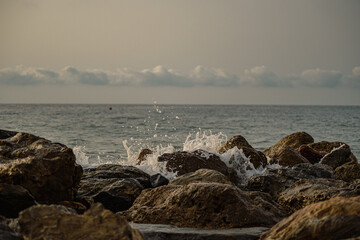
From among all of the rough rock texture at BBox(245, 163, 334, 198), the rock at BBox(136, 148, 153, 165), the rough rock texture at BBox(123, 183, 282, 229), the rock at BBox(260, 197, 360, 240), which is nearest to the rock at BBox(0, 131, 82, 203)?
the rough rock texture at BBox(123, 183, 282, 229)

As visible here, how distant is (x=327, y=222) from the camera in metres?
3.48

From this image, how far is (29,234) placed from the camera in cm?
318

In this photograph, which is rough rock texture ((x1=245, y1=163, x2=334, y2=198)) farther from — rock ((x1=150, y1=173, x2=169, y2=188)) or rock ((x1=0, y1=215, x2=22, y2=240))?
rock ((x1=0, y1=215, x2=22, y2=240))

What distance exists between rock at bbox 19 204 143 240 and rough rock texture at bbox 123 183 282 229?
141 cm

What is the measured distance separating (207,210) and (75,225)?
1.76 m

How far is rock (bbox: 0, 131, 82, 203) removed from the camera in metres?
4.94

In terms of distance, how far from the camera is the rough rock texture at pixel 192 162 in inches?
333

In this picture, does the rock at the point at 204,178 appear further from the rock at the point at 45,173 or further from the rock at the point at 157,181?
the rock at the point at 45,173

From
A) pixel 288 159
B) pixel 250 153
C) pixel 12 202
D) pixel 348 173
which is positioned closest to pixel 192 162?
pixel 250 153

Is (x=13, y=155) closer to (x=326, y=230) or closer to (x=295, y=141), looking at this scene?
(x=326, y=230)

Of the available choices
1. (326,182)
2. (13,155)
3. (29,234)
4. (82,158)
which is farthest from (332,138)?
(29,234)

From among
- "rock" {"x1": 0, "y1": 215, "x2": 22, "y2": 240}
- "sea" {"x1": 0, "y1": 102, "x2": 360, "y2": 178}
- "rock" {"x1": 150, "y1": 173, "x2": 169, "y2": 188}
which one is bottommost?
"sea" {"x1": 0, "y1": 102, "x2": 360, "y2": 178}

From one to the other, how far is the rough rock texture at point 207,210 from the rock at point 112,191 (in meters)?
1.20

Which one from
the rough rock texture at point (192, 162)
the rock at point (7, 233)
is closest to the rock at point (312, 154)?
the rough rock texture at point (192, 162)
